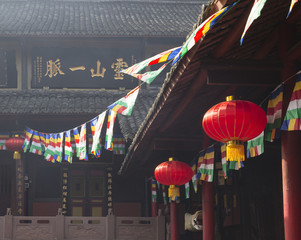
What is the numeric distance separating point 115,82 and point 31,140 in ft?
10.7

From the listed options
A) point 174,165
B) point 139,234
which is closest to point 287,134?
point 174,165

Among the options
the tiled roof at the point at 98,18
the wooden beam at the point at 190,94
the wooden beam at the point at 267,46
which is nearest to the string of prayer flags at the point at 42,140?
the tiled roof at the point at 98,18

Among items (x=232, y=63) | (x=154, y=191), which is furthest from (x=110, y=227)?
(x=232, y=63)

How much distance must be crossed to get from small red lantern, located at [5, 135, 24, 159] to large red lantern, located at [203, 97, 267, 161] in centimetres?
1054

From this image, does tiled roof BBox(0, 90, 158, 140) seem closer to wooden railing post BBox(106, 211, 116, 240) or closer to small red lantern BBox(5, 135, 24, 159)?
small red lantern BBox(5, 135, 24, 159)

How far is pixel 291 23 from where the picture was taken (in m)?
5.09

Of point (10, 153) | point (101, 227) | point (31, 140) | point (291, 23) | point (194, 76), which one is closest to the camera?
point (291, 23)

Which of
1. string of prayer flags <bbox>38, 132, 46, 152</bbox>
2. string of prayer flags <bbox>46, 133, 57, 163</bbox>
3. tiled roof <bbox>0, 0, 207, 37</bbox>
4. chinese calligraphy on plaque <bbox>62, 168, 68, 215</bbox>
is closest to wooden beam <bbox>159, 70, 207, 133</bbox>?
string of prayer flags <bbox>46, 133, 57, 163</bbox>

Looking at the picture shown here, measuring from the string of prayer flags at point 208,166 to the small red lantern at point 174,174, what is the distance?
2.87ft

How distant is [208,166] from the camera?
889 centimetres

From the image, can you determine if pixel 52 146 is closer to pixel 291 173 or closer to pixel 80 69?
pixel 80 69

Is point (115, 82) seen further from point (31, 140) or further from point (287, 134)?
point (287, 134)

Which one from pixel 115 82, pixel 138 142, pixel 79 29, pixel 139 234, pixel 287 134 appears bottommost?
pixel 139 234

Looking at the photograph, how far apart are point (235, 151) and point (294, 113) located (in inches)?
34.2
